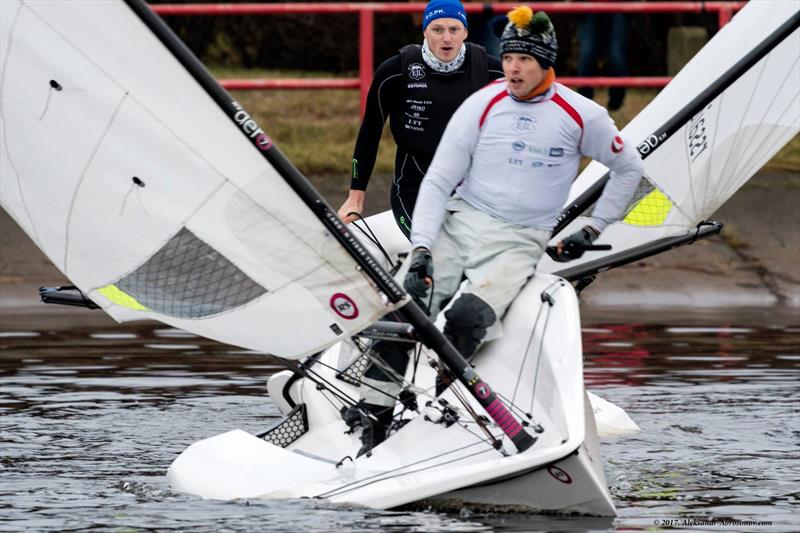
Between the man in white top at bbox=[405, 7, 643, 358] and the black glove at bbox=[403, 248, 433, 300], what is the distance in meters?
0.01

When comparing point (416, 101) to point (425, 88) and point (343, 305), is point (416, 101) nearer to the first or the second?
point (425, 88)

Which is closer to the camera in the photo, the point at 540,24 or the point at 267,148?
the point at 267,148

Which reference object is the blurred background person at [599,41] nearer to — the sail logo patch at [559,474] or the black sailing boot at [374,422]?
the black sailing boot at [374,422]

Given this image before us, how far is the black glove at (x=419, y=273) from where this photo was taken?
299 inches

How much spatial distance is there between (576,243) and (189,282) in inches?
64.2

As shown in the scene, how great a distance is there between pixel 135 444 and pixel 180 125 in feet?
7.84

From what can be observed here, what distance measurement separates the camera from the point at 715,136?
9.59 metres

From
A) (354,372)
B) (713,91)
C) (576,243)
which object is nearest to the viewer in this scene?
(576,243)

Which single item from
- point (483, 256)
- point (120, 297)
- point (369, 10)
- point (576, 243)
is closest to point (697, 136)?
point (576, 243)

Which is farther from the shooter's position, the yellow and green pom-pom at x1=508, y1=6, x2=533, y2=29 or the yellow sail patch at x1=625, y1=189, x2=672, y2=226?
the yellow sail patch at x1=625, y1=189, x2=672, y2=226

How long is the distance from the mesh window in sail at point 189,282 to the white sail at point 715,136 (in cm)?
255

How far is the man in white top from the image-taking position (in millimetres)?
7770

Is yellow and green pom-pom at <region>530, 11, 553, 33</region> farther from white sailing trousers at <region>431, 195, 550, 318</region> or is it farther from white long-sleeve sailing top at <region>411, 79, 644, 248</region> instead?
white sailing trousers at <region>431, 195, 550, 318</region>

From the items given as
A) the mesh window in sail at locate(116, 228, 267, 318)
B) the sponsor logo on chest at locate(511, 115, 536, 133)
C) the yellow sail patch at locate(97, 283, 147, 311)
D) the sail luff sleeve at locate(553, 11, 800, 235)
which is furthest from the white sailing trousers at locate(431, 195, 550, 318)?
the sail luff sleeve at locate(553, 11, 800, 235)
